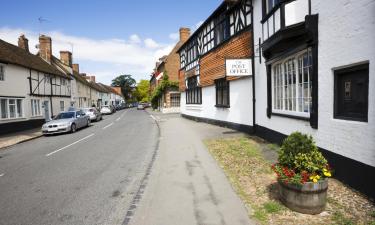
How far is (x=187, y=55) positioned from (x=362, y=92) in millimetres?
21589

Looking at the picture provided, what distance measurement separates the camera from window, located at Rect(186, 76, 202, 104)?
22.8 metres

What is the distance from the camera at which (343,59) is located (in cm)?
574

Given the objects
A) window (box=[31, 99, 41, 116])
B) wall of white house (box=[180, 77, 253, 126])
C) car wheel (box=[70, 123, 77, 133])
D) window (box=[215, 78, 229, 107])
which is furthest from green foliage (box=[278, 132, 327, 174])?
window (box=[31, 99, 41, 116])

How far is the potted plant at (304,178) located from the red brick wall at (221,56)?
28.7ft

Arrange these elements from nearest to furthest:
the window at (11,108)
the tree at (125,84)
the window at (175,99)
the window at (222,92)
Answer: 1. the window at (222,92)
2. the window at (11,108)
3. the window at (175,99)
4. the tree at (125,84)

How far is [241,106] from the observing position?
1424cm

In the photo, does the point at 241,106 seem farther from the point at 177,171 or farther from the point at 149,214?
the point at 149,214

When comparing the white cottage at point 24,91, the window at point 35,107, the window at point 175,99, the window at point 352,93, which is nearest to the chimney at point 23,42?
the white cottage at point 24,91

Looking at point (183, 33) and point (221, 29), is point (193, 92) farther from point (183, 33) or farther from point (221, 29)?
point (183, 33)

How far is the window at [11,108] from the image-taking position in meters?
19.7

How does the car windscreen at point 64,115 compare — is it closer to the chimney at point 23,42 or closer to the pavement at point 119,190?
the pavement at point 119,190

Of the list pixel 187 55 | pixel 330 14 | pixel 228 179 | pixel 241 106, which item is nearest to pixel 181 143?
pixel 241 106

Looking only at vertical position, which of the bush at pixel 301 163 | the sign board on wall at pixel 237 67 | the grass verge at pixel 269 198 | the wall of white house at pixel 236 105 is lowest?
the grass verge at pixel 269 198

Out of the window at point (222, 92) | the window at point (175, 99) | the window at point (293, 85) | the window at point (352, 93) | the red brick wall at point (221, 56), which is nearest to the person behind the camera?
the window at point (352, 93)
